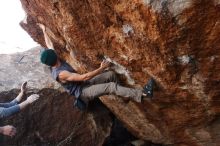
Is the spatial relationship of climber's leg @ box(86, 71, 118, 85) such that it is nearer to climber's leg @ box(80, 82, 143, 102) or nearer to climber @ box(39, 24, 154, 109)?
climber @ box(39, 24, 154, 109)

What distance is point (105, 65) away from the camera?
289 inches

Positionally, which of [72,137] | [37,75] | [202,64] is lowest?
[72,137]

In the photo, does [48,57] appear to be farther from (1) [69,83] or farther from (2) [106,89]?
(2) [106,89]

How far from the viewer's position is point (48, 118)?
35.8 ft

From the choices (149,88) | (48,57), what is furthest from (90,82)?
(149,88)

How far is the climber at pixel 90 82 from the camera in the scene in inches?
277

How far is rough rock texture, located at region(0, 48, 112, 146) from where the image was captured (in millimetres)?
10781

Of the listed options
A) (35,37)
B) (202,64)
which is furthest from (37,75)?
(202,64)

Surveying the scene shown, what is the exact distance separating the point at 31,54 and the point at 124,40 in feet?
20.7

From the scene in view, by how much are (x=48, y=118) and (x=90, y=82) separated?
11.6 feet

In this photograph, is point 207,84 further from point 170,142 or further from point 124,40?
point 170,142

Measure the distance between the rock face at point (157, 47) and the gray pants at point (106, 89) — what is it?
31 centimetres

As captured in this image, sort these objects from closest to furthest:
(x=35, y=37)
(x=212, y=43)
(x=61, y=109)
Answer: (x=212, y=43)
(x=35, y=37)
(x=61, y=109)

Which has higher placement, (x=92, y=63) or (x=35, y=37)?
(x=35, y=37)
